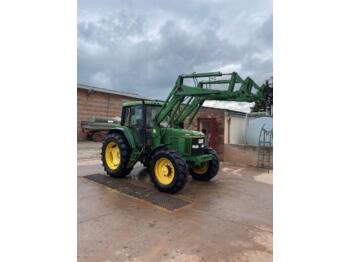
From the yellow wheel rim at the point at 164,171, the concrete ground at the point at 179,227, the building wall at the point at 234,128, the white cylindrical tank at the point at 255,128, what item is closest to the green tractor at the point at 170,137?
the yellow wheel rim at the point at 164,171

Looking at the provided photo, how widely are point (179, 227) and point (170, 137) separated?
2538 mm

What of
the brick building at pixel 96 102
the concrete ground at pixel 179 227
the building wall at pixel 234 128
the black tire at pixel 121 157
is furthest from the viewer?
the brick building at pixel 96 102

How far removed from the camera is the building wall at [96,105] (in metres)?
13.2

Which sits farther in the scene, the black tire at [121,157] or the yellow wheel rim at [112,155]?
the yellow wheel rim at [112,155]

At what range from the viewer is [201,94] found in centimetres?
475

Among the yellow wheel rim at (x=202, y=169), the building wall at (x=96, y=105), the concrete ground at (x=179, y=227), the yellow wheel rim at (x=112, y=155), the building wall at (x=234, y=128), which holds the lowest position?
the concrete ground at (x=179, y=227)

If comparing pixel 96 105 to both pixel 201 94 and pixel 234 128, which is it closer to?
pixel 234 128

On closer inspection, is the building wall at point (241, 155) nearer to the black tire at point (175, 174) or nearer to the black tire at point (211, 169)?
the black tire at point (211, 169)

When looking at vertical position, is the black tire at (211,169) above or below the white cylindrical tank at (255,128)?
below

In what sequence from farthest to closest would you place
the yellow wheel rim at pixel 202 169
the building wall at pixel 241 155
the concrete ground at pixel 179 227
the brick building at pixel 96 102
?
the brick building at pixel 96 102 → the building wall at pixel 241 155 → the yellow wheel rim at pixel 202 169 → the concrete ground at pixel 179 227

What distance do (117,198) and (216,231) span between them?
1.99 meters

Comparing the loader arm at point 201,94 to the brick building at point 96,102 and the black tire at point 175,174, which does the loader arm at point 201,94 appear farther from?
the brick building at point 96,102

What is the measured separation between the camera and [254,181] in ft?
19.7
